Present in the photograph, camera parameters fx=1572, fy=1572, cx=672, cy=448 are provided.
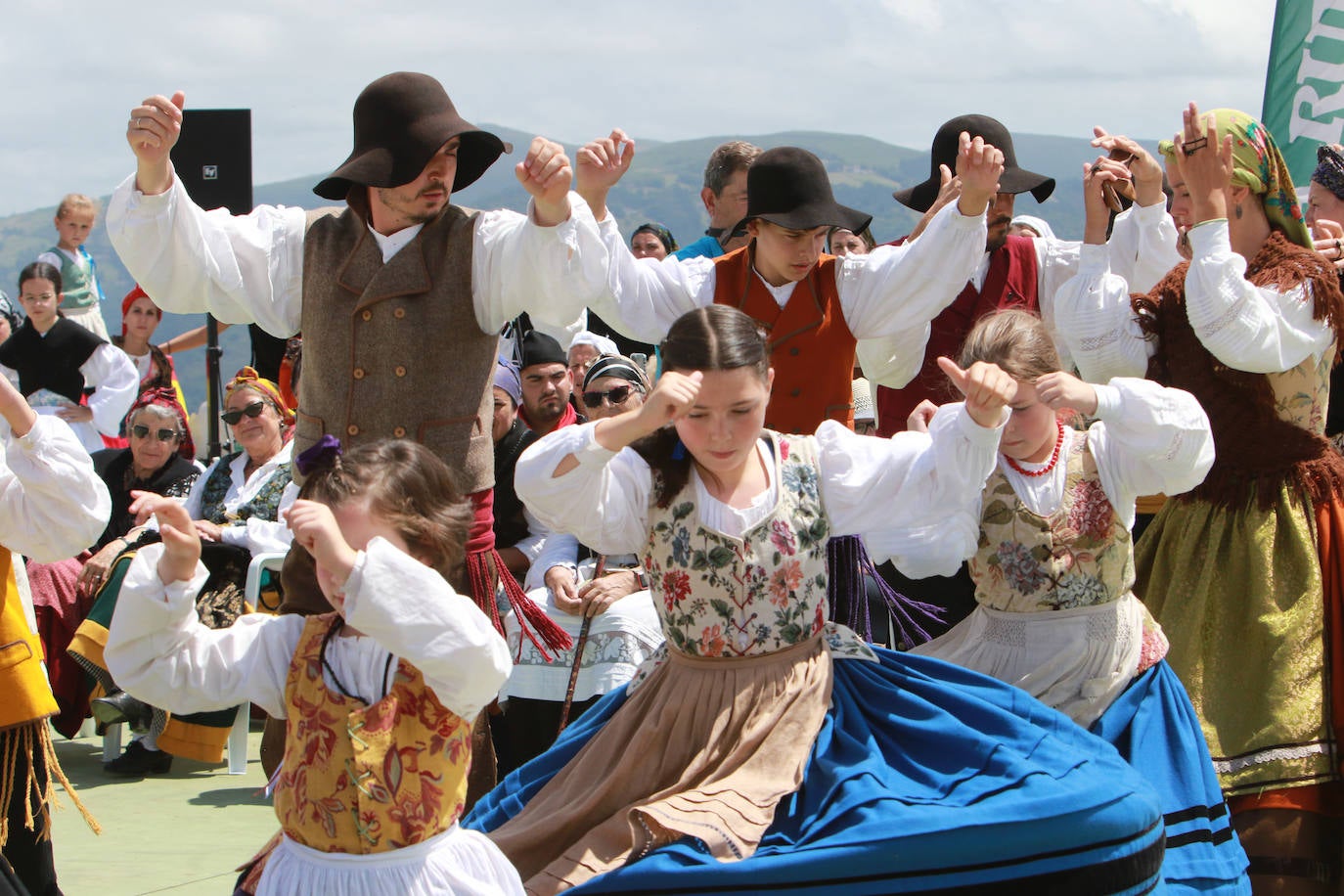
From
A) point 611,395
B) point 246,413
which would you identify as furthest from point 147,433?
point 611,395

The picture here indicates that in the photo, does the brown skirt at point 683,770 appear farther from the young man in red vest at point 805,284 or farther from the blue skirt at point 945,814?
the young man in red vest at point 805,284

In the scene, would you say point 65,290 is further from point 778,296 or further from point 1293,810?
point 1293,810

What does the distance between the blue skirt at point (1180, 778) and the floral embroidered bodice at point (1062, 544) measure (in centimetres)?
25

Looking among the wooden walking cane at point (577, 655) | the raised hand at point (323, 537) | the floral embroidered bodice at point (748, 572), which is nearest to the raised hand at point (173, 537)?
the raised hand at point (323, 537)

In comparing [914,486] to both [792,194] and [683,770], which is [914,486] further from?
[792,194]

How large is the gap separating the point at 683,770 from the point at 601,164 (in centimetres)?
145

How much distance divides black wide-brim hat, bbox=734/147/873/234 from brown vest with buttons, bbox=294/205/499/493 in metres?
0.81

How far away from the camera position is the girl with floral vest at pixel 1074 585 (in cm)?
343

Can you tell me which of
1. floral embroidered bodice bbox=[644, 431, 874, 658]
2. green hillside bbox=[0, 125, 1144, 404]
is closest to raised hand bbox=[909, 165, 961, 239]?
floral embroidered bodice bbox=[644, 431, 874, 658]

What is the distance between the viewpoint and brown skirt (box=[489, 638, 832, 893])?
9.30ft

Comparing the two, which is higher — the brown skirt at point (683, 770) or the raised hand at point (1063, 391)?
the raised hand at point (1063, 391)

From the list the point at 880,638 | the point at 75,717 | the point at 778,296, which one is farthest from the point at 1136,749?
the point at 75,717

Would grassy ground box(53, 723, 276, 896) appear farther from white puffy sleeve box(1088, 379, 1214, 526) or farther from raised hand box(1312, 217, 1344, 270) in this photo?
raised hand box(1312, 217, 1344, 270)

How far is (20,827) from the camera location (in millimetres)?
3545
